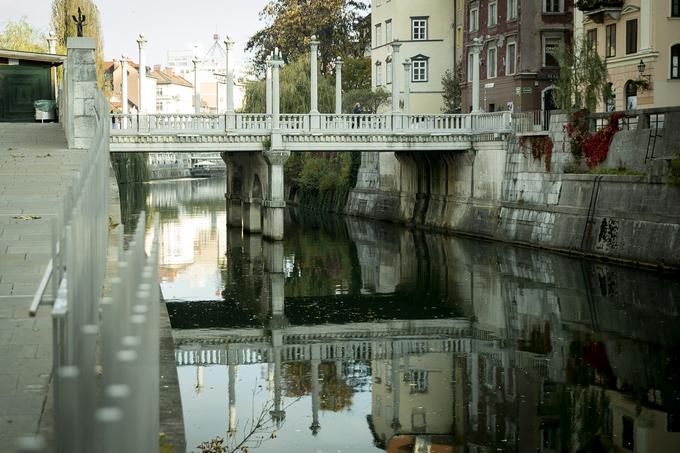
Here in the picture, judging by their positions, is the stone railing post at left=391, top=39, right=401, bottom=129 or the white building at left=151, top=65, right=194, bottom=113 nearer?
the stone railing post at left=391, top=39, right=401, bottom=129

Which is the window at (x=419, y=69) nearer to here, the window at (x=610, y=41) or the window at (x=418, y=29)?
the window at (x=418, y=29)

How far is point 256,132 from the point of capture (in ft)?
151

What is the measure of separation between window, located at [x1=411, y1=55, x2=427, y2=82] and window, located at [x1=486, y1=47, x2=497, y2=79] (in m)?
10.4

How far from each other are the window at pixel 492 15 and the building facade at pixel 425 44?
32.2ft

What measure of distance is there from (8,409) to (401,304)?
2276 centimetres

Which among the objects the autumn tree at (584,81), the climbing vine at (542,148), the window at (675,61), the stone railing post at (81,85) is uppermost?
the window at (675,61)

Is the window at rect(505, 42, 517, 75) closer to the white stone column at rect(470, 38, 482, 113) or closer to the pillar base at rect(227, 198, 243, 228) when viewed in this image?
the white stone column at rect(470, 38, 482, 113)

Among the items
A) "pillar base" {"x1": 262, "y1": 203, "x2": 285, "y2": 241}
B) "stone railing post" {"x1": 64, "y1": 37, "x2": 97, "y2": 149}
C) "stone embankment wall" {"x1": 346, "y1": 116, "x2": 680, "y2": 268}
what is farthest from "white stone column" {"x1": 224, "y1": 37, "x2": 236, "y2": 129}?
"stone railing post" {"x1": 64, "y1": 37, "x2": 97, "y2": 149}

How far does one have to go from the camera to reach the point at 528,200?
42812mm

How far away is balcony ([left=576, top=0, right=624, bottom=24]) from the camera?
157 feet

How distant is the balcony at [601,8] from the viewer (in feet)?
157

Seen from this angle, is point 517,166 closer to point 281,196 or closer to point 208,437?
point 281,196

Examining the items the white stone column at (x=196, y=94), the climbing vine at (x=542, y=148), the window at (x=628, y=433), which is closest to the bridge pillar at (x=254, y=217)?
the white stone column at (x=196, y=94)

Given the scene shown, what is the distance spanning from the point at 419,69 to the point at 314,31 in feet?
37.7
